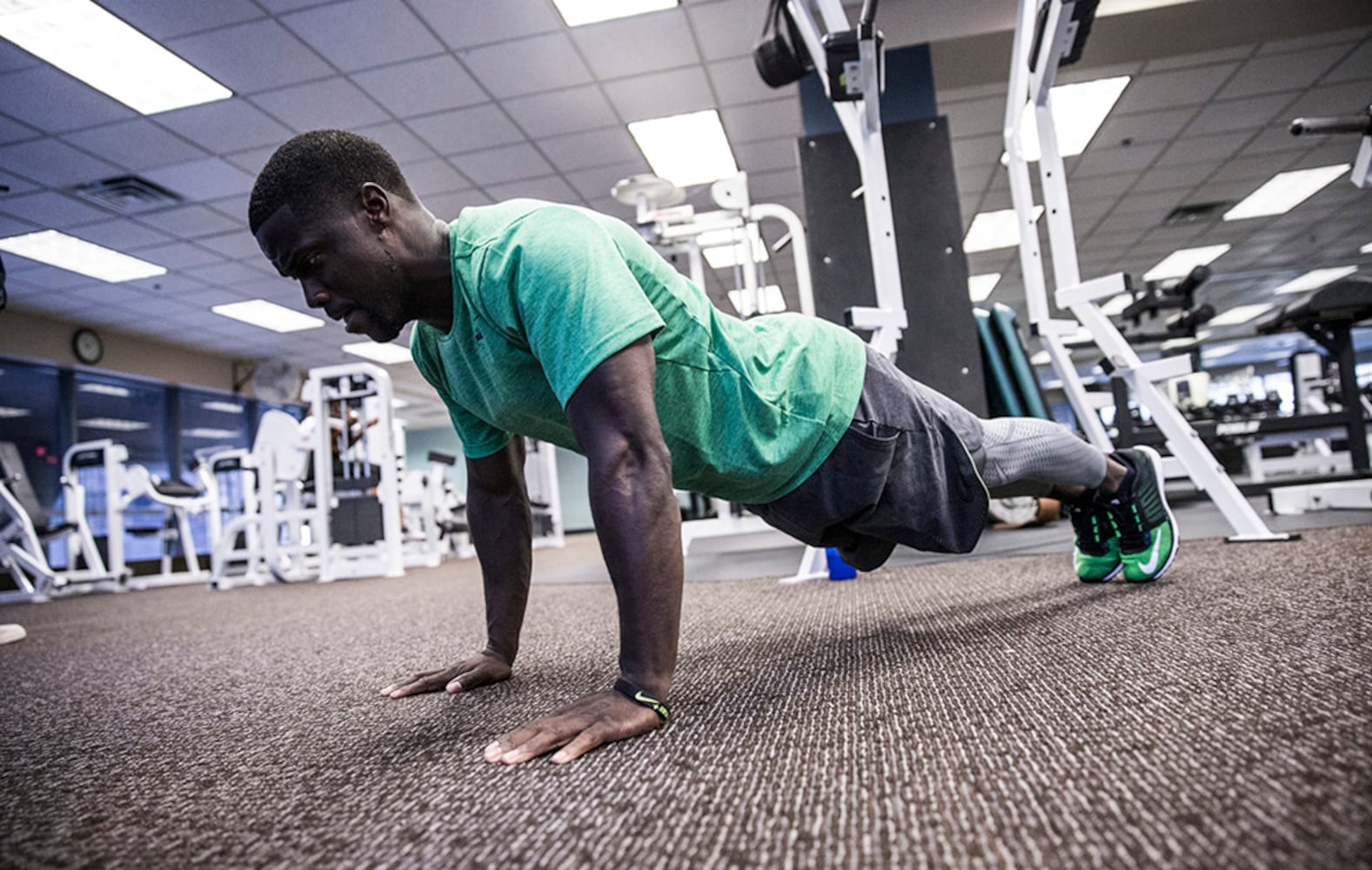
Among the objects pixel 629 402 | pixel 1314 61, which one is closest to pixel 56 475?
pixel 629 402

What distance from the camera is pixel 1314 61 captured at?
4.67 metres

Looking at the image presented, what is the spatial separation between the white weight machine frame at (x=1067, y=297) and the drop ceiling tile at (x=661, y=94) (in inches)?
90.2

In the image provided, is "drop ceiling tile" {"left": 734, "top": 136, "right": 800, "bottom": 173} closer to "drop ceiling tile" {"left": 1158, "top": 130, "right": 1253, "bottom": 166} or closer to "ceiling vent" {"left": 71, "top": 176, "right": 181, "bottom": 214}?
"drop ceiling tile" {"left": 1158, "top": 130, "right": 1253, "bottom": 166}

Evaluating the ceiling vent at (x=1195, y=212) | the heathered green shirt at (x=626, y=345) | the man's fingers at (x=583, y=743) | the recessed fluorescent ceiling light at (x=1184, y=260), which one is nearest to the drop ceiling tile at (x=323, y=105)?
the heathered green shirt at (x=626, y=345)

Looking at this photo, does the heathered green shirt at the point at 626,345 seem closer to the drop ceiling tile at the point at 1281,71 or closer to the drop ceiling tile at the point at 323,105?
the drop ceiling tile at the point at 323,105

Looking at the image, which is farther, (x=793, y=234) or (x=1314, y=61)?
(x=1314, y=61)

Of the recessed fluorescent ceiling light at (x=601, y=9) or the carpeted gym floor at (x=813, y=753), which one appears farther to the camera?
the recessed fluorescent ceiling light at (x=601, y=9)

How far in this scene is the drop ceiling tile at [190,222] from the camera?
209 inches

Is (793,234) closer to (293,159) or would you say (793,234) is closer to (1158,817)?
(293,159)

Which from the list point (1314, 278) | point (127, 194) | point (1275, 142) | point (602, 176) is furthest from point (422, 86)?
point (1314, 278)

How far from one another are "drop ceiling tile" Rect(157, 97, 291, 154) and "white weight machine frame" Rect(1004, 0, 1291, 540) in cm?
398

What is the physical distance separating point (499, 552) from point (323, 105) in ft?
13.4

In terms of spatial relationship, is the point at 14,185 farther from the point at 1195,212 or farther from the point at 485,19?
the point at 1195,212

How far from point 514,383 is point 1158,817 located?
77 cm
